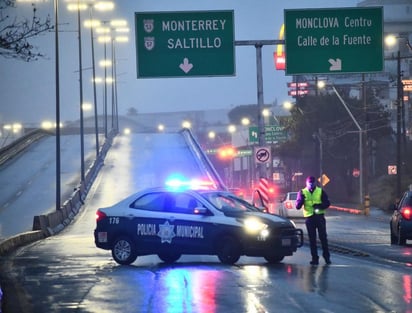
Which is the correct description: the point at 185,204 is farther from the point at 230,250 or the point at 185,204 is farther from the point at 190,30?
the point at 190,30

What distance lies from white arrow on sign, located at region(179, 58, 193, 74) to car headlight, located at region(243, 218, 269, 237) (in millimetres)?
12259

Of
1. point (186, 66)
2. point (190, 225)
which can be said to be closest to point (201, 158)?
point (186, 66)

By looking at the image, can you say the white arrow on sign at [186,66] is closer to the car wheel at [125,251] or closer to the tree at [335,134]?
the car wheel at [125,251]

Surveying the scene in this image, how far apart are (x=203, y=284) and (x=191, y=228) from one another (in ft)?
12.2

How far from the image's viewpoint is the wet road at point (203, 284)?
12117 millimetres

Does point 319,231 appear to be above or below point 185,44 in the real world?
below

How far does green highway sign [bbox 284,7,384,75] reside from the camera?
96.3ft

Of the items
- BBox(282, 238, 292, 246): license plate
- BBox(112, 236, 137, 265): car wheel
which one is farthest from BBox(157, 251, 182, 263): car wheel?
BBox(282, 238, 292, 246): license plate

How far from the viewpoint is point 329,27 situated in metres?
29.3

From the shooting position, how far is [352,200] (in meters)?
81.2

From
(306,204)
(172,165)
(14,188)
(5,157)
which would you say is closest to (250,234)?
(306,204)

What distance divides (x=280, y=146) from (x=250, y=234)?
73.7 metres

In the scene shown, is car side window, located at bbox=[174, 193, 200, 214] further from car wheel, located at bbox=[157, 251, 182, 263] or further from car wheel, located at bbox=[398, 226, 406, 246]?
car wheel, located at bbox=[398, 226, 406, 246]

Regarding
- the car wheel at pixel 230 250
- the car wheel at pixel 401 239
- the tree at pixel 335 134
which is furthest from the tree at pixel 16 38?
the tree at pixel 335 134
